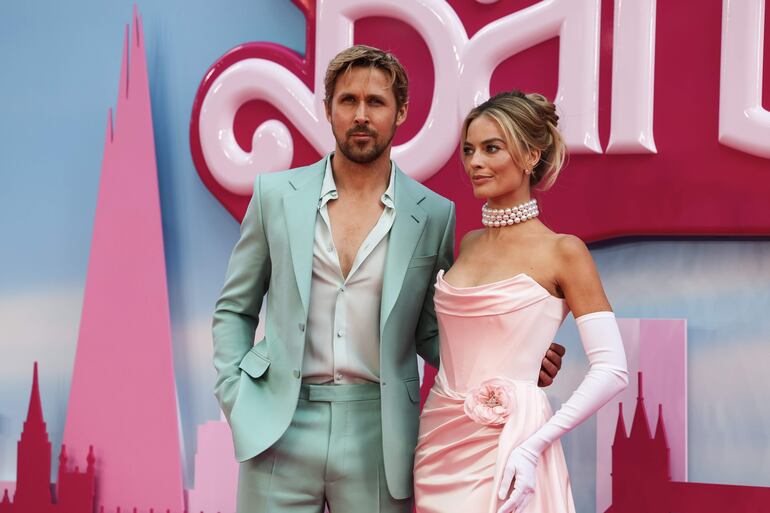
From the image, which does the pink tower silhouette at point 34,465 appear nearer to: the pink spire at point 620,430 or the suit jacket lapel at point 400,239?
the suit jacket lapel at point 400,239

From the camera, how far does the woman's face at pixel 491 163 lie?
2.18 metres

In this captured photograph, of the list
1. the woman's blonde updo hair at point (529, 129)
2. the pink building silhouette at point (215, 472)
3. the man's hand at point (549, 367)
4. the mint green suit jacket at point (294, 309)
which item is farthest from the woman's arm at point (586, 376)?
the pink building silhouette at point (215, 472)

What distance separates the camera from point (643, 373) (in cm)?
304

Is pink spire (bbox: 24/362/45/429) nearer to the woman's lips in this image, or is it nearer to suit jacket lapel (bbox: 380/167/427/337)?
suit jacket lapel (bbox: 380/167/427/337)

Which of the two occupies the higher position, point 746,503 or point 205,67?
point 205,67

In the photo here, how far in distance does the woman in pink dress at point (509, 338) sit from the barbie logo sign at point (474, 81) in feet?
2.93

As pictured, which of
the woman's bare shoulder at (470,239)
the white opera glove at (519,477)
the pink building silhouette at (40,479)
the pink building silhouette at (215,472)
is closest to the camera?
the white opera glove at (519,477)

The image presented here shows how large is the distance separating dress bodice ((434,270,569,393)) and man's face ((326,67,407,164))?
16.5 inches

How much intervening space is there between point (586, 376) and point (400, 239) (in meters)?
0.58

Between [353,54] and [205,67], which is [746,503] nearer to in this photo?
[353,54]

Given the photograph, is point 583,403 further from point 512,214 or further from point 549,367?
point 512,214

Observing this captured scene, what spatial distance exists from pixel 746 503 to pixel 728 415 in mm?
282

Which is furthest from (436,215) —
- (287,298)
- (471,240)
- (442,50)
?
(442,50)

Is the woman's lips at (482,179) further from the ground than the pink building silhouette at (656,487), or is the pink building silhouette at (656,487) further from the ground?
the woman's lips at (482,179)
